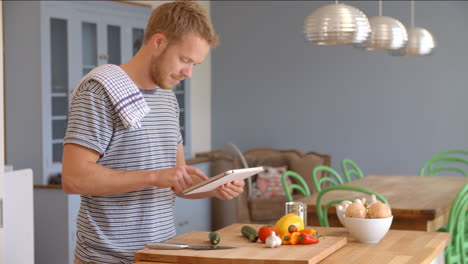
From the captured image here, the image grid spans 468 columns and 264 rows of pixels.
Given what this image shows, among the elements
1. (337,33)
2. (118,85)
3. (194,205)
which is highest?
(337,33)

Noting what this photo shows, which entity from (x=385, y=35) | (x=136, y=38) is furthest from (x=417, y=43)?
(x=136, y=38)

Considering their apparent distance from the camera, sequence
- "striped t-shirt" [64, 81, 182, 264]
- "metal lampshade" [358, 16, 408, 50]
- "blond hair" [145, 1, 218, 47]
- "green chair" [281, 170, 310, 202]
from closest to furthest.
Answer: "striped t-shirt" [64, 81, 182, 264]
"blond hair" [145, 1, 218, 47]
"green chair" [281, 170, 310, 202]
"metal lampshade" [358, 16, 408, 50]

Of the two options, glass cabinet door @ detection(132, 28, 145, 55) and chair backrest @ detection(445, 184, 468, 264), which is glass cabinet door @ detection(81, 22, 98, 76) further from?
chair backrest @ detection(445, 184, 468, 264)

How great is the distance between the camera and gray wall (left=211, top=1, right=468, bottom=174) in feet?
20.1

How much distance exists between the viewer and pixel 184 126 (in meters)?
6.44

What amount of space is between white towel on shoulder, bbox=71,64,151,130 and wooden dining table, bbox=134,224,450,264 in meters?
0.37

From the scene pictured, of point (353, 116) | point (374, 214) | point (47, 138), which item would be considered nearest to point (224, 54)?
point (353, 116)

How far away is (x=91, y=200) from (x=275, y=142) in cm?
480

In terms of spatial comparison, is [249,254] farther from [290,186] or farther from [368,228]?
[290,186]

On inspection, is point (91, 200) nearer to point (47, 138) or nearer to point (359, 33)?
point (359, 33)

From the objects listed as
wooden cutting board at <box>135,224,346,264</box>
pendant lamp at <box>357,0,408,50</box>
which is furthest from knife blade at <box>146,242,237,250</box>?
pendant lamp at <box>357,0,408,50</box>

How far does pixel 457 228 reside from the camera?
144 inches

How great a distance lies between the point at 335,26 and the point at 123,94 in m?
1.75

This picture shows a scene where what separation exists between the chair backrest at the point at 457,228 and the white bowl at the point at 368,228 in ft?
4.72
